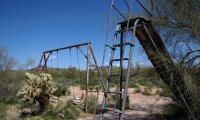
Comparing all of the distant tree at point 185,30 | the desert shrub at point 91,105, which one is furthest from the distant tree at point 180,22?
the desert shrub at point 91,105

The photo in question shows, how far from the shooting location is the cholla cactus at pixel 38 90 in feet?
41.3

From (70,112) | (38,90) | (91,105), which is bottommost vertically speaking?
(70,112)

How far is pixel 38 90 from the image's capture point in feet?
41.4

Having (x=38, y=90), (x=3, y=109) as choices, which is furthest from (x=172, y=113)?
(x=3, y=109)

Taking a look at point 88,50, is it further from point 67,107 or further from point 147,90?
point 147,90

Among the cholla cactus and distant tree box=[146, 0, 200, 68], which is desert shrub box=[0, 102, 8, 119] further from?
distant tree box=[146, 0, 200, 68]

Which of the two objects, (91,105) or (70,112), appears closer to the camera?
(70,112)

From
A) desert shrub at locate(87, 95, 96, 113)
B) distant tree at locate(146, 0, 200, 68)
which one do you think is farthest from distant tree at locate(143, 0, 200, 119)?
desert shrub at locate(87, 95, 96, 113)

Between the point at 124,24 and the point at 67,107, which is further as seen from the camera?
the point at 67,107

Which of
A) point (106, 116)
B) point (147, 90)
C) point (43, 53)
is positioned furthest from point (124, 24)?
point (147, 90)

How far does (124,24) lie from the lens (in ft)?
25.1

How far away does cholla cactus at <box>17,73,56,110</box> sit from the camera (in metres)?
12.6

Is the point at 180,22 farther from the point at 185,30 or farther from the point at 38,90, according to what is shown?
the point at 38,90

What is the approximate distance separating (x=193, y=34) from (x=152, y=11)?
1.46 meters
